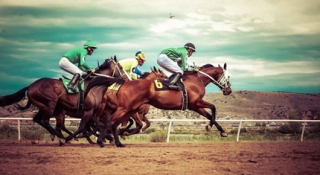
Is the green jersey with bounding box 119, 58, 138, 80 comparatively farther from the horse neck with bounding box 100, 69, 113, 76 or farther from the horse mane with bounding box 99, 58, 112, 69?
the horse neck with bounding box 100, 69, 113, 76

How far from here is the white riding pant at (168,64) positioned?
11.2 meters

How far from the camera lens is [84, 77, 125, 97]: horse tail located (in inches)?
438

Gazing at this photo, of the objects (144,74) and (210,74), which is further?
(144,74)

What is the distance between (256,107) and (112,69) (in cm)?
5074

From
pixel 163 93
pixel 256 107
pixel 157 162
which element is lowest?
pixel 256 107

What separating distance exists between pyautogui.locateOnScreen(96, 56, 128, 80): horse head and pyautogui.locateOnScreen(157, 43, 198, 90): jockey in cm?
95

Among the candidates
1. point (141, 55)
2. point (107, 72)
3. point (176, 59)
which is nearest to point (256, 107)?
point (141, 55)

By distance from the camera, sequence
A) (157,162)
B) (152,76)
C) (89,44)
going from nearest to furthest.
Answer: (157,162) < (89,44) < (152,76)

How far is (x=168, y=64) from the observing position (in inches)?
444

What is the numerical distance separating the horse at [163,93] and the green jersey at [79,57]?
17.0 inches

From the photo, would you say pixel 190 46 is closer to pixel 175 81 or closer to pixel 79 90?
pixel 175 81

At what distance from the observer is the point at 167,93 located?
10.8 meters

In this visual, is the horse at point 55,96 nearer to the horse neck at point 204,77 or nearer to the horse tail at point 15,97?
the horse tail at point 15,97

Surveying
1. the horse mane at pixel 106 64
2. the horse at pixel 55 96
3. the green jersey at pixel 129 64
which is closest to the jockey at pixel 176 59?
the green jersey at pixel 129 64
